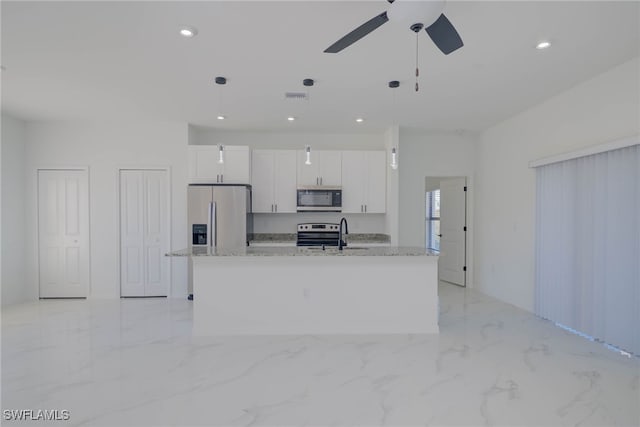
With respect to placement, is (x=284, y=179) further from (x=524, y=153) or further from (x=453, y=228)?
(x=524, y=153)

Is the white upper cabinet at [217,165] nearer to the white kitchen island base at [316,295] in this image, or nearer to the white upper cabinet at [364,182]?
the white upper cabinet at [364,182]

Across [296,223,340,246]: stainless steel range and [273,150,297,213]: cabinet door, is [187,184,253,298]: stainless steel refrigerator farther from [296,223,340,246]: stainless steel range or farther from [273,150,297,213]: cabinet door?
[296,223,340,246]: stainless steel range

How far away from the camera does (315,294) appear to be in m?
3.60

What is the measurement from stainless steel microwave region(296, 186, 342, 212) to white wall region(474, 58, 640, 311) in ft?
8.01

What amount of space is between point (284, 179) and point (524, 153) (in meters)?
3.49

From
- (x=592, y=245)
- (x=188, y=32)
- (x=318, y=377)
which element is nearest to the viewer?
(x=188, y=32)

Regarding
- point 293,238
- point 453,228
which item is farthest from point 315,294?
point 453,228

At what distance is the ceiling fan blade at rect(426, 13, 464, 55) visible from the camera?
1.90m

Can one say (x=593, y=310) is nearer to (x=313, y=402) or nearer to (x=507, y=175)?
(x=507, y=175)

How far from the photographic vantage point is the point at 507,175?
4840 millimetres

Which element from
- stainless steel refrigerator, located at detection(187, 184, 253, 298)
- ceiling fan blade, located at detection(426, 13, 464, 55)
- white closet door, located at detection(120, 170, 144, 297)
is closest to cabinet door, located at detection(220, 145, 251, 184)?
stainless steel refrigerator, located at detection(187, 184, 253, 298)

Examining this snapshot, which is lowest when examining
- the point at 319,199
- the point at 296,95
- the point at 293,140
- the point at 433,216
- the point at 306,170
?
the point at 433,216

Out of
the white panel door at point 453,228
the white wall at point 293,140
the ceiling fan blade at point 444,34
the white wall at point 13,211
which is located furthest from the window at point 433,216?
the white wall at point 13,211

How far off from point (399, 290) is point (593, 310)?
1936 mm
